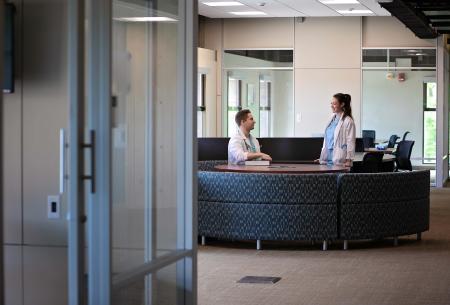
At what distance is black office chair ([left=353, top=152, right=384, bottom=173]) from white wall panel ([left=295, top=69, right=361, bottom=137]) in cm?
620

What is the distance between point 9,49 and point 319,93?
16.0 metres

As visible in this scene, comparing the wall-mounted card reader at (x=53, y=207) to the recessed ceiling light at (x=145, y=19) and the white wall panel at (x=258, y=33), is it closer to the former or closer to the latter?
the recessed ceiling light at (x=145, y=19)

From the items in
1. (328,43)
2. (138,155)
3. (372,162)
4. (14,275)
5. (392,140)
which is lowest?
(14,275)

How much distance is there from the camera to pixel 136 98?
4605 millimetres

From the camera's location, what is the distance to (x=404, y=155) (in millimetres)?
17484

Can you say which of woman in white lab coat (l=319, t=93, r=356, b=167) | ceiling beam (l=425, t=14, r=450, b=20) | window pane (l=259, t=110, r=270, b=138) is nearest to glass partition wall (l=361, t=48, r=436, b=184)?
window pane (l=259, t=110, r=270, b=138)

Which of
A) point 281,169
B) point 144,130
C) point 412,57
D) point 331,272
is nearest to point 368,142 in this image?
point 412,57

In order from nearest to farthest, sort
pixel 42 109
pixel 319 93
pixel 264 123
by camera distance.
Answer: pixel 42 109, pixel 319 93, pixel 264 123

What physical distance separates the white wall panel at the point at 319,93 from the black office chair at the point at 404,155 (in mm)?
2556

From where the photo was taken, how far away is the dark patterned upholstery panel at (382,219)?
31.1 feet

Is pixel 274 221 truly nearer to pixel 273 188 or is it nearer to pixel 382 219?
pixel 273 188

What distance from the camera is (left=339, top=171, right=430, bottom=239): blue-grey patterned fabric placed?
9.43 m

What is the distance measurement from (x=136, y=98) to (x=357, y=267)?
4533 millimetres

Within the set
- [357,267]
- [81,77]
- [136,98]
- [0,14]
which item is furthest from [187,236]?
[357,267]
